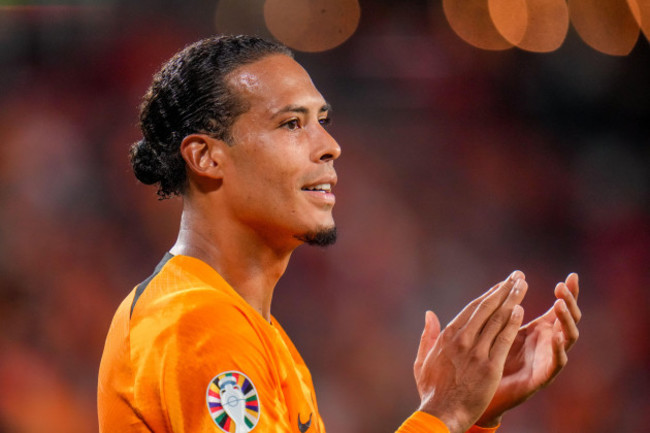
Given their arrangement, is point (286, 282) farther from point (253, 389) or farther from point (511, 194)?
point (253, 389)

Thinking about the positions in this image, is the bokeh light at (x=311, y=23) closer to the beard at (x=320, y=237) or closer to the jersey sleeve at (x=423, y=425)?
the beard at (x=320, y=237)

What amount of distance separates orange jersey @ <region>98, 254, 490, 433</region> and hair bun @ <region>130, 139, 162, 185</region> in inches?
14.8

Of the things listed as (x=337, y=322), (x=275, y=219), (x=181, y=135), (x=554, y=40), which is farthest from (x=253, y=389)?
(x=554, y=40)

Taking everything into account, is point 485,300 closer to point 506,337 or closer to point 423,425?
point 506,337

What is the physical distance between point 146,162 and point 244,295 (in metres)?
0.46

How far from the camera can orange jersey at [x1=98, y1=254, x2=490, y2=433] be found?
4.24 ft

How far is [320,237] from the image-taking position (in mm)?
1709

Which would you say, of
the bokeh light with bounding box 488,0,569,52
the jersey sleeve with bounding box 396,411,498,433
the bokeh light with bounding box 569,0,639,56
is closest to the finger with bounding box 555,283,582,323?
the jersey sleeve with bounding box 396,411,498,433

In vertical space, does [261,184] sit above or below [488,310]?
above

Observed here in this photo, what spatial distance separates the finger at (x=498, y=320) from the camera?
152cm

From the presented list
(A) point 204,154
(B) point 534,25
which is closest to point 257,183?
(A) point 204,154

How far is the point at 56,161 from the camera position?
16.8ft

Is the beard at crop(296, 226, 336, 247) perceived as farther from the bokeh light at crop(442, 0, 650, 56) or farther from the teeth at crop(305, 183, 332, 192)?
the bokeh light at crop(442, 0, 650, 56)

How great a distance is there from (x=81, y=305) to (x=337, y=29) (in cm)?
269
